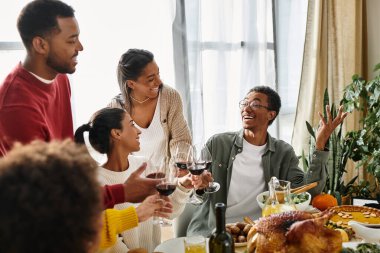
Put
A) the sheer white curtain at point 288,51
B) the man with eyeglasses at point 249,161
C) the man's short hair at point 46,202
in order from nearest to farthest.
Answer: the man's short hair at point 46,202, the man with eyeglasses at point 249,161, the sheer white curtain at point 288,51

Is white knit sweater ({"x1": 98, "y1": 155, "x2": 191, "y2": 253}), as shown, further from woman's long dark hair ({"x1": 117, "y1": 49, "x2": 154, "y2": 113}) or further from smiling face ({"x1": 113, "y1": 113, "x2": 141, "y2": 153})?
woman's long dark hair ({"x1": 117, "y1": 49, "x2": 154, "y2": 113})

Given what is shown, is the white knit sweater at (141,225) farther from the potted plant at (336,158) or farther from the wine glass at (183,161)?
the potted plant at (336,158)

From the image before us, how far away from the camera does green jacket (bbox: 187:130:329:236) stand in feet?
7.09

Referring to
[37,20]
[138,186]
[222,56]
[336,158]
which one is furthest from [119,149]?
[336,158]

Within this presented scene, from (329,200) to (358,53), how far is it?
2.33 meters

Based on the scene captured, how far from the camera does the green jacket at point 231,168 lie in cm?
216

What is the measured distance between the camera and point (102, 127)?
1825 mm

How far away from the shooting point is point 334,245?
1.23 meters

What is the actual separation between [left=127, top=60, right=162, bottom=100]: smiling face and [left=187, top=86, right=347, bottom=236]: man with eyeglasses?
46 cm

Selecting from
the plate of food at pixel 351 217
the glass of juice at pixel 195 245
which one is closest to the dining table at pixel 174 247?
the glass of juice at pixel 195 245

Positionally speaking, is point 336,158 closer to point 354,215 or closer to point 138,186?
point 354,215

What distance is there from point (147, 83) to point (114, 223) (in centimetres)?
106

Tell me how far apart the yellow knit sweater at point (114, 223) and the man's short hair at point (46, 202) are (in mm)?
639

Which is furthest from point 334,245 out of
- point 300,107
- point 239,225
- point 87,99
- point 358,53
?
point 358,53
